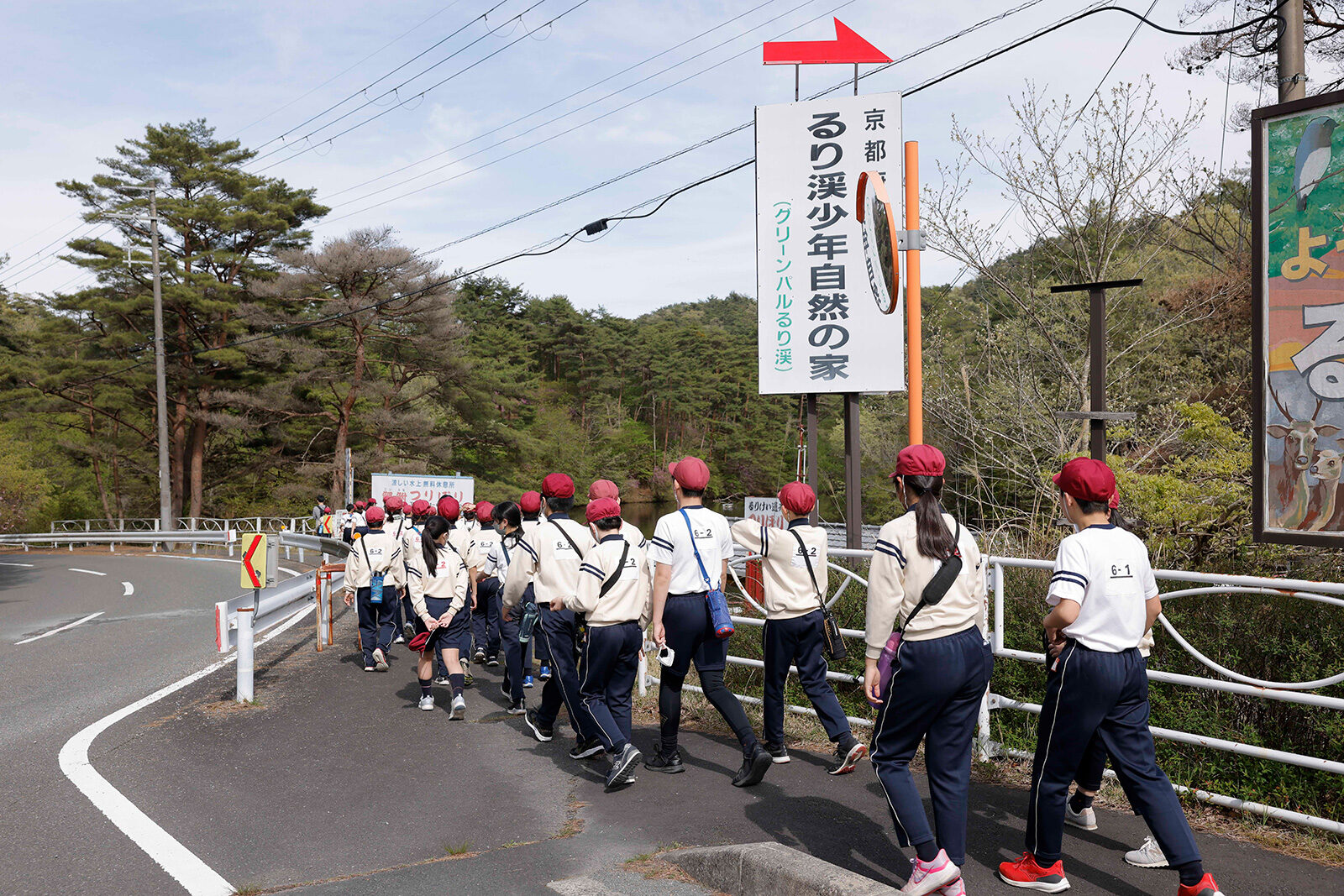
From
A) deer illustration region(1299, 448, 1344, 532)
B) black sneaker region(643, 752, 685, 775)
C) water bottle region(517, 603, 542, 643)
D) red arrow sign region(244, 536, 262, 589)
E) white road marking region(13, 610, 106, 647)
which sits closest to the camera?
deer illustration region(1299, 448, 1344, 532)

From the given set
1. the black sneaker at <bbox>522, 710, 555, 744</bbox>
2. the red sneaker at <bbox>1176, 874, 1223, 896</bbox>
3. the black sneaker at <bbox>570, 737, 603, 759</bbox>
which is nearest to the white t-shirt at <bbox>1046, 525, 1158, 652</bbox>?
the red sneaker at <bbox>1176, 874, 1223, 896</bbox>

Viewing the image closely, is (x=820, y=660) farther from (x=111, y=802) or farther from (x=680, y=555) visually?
(x=111, y=802)

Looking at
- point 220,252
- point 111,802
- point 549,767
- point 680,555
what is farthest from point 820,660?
point 220,252

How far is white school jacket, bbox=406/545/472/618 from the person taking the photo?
308 inches

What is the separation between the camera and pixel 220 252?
41.0 metres

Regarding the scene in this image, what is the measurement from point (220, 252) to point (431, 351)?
10336 millimetres

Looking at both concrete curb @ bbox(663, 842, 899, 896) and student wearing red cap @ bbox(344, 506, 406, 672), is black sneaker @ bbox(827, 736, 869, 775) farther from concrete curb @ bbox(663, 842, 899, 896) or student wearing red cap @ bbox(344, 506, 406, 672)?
student wearing red cap @ bbox(344, 506, 406, 672)

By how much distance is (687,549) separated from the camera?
556 cm

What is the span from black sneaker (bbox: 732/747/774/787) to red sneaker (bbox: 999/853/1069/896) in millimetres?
1691

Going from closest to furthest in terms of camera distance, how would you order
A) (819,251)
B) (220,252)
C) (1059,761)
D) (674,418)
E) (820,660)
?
(1059,761)
(820,660)
(819,251)
(220,252)
(674,418)

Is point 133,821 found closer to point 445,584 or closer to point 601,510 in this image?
point 445,584

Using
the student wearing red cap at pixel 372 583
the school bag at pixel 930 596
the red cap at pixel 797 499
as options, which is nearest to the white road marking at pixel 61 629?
the student wearing red cap at pixel 372 583

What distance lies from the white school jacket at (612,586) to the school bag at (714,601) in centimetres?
39

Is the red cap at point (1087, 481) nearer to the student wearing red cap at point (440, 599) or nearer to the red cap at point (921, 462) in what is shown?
the red cap at point (921, 462)
